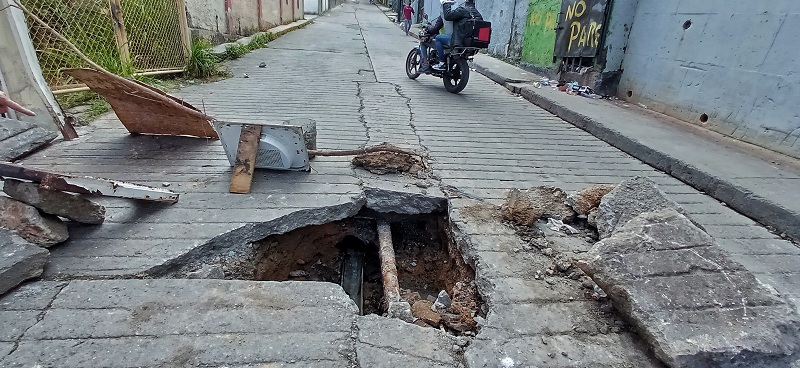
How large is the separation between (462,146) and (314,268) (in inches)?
74.1

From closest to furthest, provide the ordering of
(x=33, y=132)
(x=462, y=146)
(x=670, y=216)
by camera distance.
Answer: (x=670, y=216) < (x=33, y=132) < (x=462, y=146)

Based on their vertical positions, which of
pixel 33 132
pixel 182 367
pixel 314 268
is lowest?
pixel 314 268

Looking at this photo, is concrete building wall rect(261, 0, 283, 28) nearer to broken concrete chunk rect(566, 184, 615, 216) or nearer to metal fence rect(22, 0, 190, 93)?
metal fence rect(22, 0, 190, 93)

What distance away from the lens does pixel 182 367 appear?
147cm

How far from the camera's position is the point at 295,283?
194cm

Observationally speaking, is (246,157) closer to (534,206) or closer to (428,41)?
(534,206)

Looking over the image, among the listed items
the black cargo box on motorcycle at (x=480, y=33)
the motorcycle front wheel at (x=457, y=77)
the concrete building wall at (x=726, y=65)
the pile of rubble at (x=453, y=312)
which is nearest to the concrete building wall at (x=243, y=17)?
the motorcycle front wheel at (x=457, y=77)

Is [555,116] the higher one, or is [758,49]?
[758,49]

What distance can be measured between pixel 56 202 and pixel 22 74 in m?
2.09

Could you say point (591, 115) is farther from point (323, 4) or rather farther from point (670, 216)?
point (323, 4)

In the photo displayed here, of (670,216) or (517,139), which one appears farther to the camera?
(517,139)

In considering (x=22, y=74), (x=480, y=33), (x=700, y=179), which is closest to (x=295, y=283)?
(x=22, y=74)

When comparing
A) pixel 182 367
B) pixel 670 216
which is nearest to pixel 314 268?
pixel 182 367

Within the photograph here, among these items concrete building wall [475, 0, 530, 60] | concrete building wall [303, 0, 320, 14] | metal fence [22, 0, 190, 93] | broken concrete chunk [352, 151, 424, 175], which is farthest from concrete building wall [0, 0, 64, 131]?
concrete building wall [303, 0, 320, 14]
